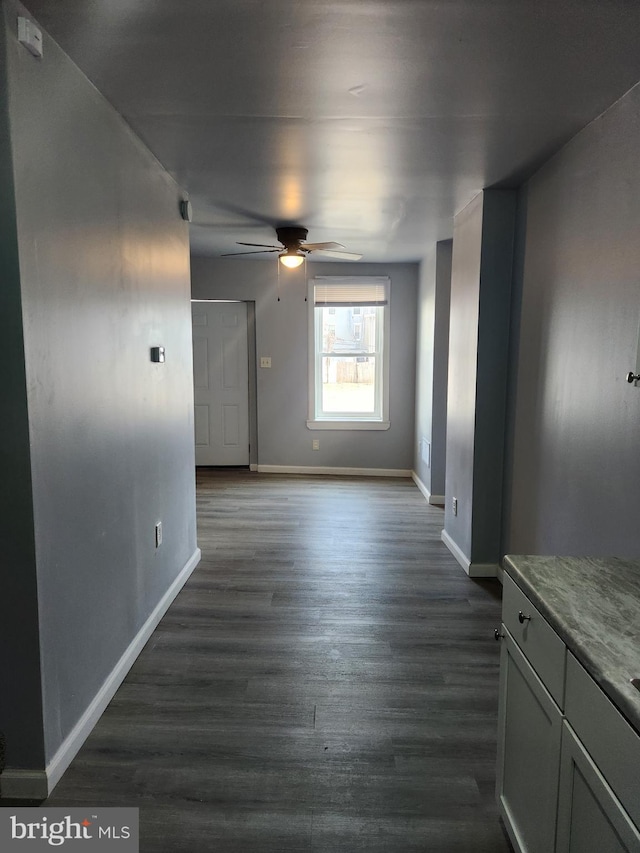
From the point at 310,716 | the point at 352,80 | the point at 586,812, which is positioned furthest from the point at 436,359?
the point at 586,812

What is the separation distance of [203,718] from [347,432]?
14.9 ft

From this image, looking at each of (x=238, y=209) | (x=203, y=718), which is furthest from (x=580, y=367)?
(x=238, y=209)

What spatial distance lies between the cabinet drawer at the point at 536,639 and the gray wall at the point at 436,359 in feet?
12.6

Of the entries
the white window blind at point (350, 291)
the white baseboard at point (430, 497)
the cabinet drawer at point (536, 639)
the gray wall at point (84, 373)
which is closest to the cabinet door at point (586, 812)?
the cabinet drawer at point (536, 639)

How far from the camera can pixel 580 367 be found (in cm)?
243

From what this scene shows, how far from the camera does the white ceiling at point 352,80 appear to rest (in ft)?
5.29

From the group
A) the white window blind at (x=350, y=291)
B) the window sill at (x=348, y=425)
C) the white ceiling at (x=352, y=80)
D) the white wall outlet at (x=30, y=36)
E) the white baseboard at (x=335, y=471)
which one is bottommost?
the white baseboard at (x=335, y=471)

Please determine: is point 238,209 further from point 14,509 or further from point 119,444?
point 14,509

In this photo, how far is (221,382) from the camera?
21.6ft

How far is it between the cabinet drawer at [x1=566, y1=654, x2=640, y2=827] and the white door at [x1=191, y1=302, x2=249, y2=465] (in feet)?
18.6

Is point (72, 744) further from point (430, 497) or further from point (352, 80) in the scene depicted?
point (430, 497)

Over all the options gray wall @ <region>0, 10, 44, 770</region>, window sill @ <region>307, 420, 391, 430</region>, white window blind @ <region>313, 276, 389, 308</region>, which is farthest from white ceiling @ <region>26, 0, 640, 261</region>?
window sill @ <region>307, 420, 391, 430</region>

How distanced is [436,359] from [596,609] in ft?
13.7

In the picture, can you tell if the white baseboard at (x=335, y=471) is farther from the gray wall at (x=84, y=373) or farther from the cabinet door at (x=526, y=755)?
the cabinet door at (x=526, y=755)
